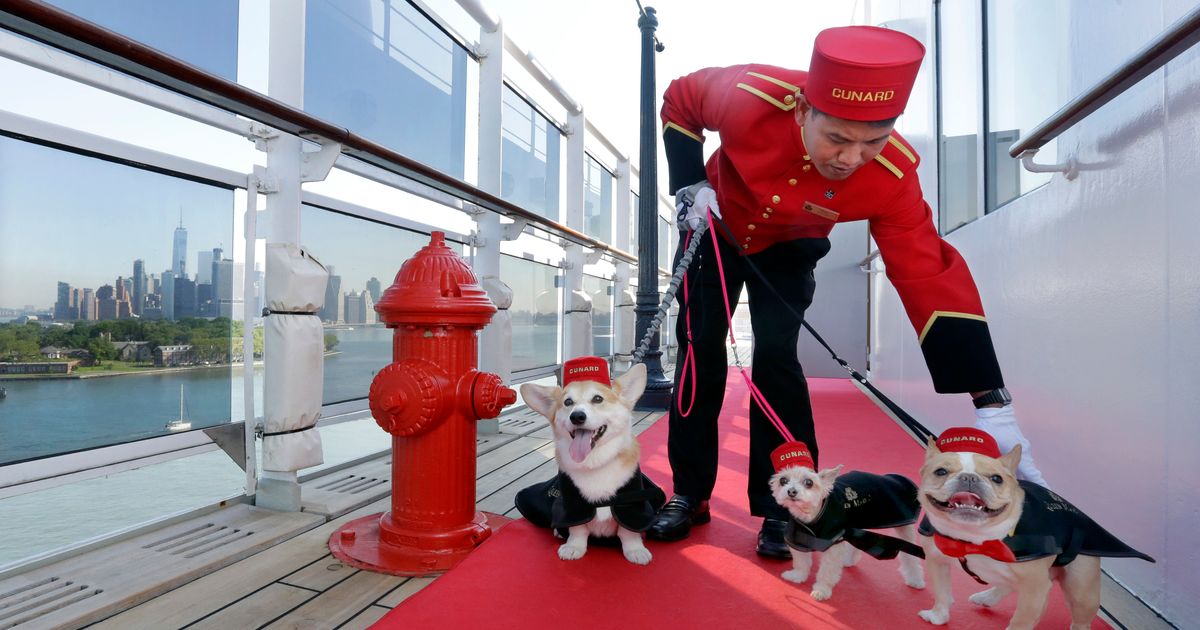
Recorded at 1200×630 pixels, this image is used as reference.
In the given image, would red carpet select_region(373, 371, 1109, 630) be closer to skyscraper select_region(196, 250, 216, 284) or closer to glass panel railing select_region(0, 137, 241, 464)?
glass panel railing select_region(0, 137, 241, 464)

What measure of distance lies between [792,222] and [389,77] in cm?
191

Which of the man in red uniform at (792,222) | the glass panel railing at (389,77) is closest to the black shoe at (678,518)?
the man in red uniform at (792,222)

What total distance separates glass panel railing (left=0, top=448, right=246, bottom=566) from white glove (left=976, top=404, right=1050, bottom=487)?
1913mm

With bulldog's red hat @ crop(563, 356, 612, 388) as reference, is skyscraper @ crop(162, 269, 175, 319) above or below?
above

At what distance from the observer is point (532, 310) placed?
13.4ft

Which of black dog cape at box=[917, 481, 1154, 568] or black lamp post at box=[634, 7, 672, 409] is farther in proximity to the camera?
black lamp post at box=[634, 7, 672, 409]

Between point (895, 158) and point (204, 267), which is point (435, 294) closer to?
point (204, 267)

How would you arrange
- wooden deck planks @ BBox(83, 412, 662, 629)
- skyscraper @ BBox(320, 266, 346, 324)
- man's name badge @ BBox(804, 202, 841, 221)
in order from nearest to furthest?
wooden deck planks @ BBox(83, 412, 662, 629) < man's name badge @ BBox(804, 202, 841, 221) < skyscraper @ BBox(320, 266, 346, 324)

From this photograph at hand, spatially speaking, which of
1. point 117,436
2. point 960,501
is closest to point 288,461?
point 117,436

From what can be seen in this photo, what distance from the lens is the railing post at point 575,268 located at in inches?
174

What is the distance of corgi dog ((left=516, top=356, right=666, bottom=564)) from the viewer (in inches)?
55.9

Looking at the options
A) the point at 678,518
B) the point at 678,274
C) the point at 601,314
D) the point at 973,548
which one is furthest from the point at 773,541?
the point at 601,314

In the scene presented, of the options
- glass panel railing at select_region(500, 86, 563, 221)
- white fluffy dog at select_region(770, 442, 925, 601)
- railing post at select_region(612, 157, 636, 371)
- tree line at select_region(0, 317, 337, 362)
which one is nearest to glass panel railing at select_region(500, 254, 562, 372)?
glass panel railing at select_region(500, 86, 563, 221)

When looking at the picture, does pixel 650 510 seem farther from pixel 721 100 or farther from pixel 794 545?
pixel 721 100
